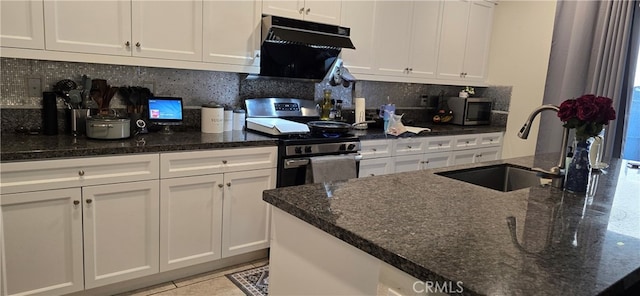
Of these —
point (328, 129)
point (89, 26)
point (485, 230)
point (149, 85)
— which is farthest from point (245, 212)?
point (485, 230)

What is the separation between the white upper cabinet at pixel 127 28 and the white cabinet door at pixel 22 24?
0.04 metres

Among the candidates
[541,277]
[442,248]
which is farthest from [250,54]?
[541,277]

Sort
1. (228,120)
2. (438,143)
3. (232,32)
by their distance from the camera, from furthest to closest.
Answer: (438,143), (228,120), (232,32)

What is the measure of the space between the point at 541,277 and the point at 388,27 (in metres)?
3.06

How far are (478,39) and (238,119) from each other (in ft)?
9.13

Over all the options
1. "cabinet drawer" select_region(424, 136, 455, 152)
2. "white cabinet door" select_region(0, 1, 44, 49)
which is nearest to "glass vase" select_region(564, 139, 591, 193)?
"cabinet drawer" select_region(424, 136, 455, 152)

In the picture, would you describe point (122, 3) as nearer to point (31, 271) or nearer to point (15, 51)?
point (15, 51)

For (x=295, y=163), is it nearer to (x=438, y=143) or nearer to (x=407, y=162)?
(x=407, y=162)

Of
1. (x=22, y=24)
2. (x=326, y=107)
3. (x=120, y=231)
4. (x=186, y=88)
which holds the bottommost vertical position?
(x=120, y=231)

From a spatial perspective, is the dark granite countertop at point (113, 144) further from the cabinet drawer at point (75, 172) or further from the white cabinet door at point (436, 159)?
the white cabinet door at point (436, 159)

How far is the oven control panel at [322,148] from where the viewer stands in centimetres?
292

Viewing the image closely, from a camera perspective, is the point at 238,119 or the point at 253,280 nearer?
the point at 253,280

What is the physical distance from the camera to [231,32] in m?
2.88

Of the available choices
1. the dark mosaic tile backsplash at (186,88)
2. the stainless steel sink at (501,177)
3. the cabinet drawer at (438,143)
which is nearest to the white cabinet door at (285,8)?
the dark mosaic tile backsplash at (186,88)
